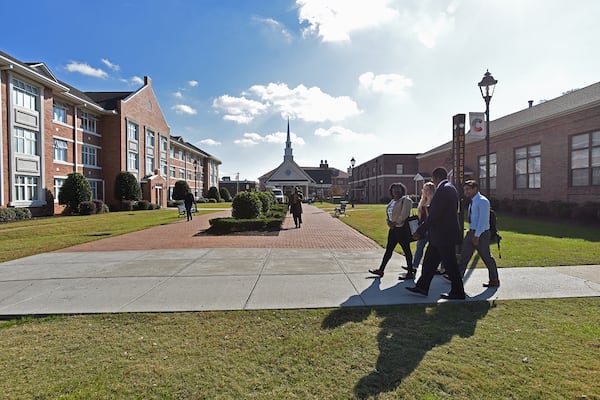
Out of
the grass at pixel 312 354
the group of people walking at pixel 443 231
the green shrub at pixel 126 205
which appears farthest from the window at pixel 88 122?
the group of people walking at pixel 443 231

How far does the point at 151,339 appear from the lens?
3.45 meters

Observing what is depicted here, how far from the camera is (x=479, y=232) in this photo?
16.5 feet

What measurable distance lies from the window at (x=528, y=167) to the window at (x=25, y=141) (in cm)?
3611

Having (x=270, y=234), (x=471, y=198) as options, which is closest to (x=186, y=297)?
(x=471, y=198)

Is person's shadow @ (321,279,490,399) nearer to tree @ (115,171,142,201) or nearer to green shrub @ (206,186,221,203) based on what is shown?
tree @ (115,171,142,201)

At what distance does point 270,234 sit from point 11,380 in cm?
998

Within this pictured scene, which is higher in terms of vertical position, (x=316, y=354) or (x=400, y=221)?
(x=400, y=221)

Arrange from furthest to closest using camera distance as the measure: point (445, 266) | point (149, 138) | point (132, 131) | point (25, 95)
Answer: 1. point (149, 138)
2. point (132, 131)
3. point (25, 95)
4. point (445, 266)

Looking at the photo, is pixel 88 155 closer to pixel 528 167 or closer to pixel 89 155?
pixel 89 155

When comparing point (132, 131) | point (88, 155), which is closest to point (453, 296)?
point (88, 155)

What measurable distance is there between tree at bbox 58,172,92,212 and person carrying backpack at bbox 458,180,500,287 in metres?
29.1

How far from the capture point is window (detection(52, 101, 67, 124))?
26.8 metres

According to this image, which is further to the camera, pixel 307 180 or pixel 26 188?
pixel 307 180

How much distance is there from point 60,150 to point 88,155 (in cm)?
431
